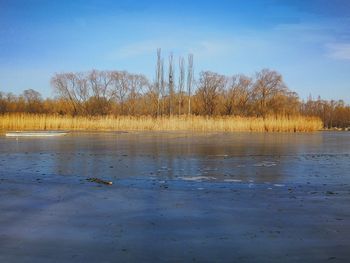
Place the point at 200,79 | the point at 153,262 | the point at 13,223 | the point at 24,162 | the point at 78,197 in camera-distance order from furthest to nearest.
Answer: the point at 200,79 → the point at 24,162 → the point at 78,197 → the point at 13,223 → the point at 153,262

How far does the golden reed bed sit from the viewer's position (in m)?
27.9

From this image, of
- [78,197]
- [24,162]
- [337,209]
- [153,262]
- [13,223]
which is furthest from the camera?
[24,162]

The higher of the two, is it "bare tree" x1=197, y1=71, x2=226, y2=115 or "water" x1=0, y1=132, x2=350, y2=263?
"bare tree" x1=197, y1=71, x2=226, y2=115

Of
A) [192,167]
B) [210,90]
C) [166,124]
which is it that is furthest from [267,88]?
[192,167]

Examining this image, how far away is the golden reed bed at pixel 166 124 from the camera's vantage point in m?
27.9

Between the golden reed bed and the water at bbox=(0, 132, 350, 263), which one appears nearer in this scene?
the water at bbox=(0, 132, 350, 263)

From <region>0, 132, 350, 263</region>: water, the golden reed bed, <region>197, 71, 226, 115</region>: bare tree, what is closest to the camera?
<region>0, 132, 350, 263</region>: water

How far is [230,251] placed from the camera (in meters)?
3.39

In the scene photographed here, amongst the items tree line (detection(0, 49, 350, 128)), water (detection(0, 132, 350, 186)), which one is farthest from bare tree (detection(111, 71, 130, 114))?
water (detection(0, 132, 350, 186))

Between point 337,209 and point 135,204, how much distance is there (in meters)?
2.36

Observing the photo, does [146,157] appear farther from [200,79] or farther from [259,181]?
[200,79]

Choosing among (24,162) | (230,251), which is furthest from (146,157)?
(230,251)

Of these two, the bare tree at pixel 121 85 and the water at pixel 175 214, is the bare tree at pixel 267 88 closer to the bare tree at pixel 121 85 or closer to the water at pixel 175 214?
the bare tree at pixel 121 85

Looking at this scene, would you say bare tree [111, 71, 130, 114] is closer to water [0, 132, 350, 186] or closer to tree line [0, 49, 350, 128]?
tree line [0, 49, 350, 128]
